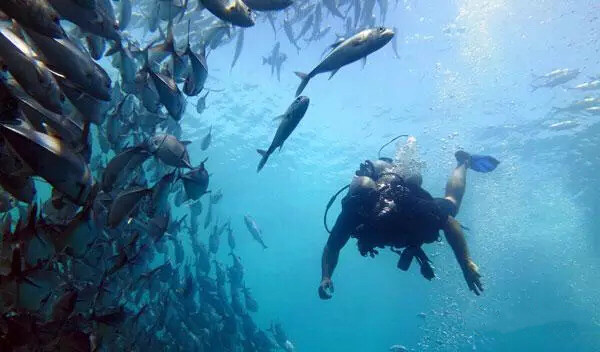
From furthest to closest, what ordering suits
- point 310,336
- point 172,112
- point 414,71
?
point 310,336
point 414,71
point 172,112

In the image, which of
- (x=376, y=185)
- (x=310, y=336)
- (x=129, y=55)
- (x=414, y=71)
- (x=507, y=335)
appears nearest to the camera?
(x=129, y=55)

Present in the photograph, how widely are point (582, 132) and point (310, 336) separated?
243 ft

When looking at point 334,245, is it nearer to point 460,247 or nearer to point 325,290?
point 325,290

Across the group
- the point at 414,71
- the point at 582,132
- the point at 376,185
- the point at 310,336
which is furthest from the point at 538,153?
the point at 310,336

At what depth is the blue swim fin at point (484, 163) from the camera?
785cm

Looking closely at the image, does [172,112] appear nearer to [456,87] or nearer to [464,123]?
[456,87]

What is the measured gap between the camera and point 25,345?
2525 millimetres

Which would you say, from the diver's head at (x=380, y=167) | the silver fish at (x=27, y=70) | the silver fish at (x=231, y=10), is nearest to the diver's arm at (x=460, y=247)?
the diver's head at (x=380, y=167)

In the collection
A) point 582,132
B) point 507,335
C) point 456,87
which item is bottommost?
point 507,335

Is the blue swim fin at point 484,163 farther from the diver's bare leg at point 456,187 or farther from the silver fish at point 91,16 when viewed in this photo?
the silver fish at point 91,16

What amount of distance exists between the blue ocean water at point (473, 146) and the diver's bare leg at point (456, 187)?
1134 centimetres

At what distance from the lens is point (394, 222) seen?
508 centimetres

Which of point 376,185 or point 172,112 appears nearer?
point 172,112

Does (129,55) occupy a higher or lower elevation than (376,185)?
higher
